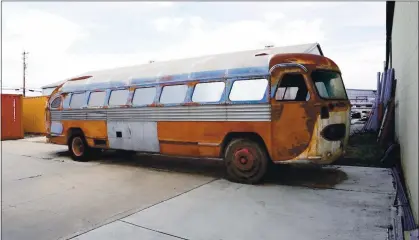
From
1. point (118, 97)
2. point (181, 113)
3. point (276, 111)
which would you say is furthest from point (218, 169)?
point (118, 97)

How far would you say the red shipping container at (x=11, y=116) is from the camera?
635 inches

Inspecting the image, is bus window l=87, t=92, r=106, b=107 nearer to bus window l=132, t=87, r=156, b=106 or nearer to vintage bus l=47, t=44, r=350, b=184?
vintage bus l=47, t=44, r=350, b=184

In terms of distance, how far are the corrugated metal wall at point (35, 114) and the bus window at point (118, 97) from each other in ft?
36.7

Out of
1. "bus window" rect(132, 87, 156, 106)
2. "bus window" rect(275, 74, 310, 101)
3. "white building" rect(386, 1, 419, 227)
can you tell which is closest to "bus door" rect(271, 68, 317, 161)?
"bus window" rect(275, 74, 310, 101)

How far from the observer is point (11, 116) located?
1639 centimetres

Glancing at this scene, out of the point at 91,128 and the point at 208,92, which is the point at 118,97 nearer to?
the point at 91,128

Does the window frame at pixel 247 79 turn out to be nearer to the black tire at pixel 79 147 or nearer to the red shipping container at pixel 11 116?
the black tire at pixel 79 147

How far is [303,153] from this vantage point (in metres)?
5.73

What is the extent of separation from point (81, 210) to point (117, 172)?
2823 millimetres

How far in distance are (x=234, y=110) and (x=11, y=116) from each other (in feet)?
48.4

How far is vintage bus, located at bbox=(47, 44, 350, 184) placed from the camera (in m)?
5.78

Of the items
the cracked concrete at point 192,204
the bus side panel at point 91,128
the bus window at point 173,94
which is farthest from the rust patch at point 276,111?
the bus side panel at point 91,128

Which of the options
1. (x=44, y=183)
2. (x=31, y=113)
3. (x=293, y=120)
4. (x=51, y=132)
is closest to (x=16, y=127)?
(x=31, y=113)

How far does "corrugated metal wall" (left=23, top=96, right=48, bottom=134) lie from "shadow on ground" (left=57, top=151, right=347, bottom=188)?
956 cm
